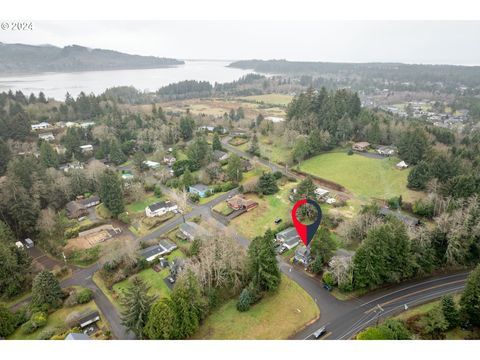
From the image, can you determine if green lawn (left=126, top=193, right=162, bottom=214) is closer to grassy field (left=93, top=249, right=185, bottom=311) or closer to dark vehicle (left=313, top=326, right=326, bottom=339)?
grassy field (left=93, top=249, right=185, bottom=311)

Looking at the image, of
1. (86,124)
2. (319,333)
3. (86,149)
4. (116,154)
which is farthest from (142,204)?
(86,124)

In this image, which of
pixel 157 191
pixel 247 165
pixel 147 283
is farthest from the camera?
pixel 247 165

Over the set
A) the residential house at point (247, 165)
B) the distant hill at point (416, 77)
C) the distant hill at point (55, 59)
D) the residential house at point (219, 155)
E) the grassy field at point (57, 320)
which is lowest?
the grassy field at point (57, 320)

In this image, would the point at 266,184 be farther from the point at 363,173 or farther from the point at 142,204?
the point at 142,204

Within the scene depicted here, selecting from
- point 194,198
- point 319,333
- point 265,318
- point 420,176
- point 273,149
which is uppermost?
point 420,176

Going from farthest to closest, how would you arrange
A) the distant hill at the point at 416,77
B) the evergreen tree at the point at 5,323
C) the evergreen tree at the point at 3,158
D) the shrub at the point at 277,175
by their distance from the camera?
the distant hill at the point at 416,77
the shrub at the point at 277,175
the evergreen tree at the point at 3,158
the evergreen tree at the point at 5,323

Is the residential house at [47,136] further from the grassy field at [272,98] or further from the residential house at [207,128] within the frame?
the grassy field at [272,98]

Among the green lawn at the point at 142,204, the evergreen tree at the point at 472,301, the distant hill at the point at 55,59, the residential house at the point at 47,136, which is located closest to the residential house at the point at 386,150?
the evergreen tree at the point at 472,301
